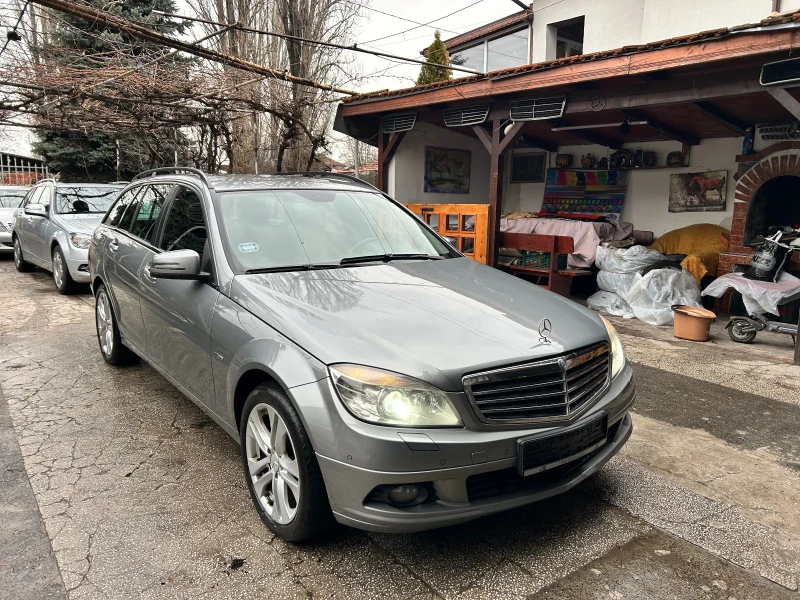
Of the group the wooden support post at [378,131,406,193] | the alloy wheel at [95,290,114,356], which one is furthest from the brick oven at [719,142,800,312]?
the alloy wheel at [95,290,114,356]

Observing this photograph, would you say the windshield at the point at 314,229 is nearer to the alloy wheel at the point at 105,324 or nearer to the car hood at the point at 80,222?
the alloy wheel at the point at 105,324

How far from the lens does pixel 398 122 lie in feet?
31.6

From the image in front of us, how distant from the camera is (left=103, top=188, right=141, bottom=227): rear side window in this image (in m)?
4.83

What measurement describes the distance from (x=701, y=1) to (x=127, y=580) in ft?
38.4

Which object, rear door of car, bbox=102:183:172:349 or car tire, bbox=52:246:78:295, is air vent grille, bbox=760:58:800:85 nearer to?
rear door of car, bbox=102:183:172:349

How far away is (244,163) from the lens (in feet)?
46.3

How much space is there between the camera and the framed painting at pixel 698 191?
8.87 m

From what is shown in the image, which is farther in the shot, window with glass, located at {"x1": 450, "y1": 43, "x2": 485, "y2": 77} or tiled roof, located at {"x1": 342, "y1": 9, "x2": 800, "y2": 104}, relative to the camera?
window with glass, located at {"x1": 450, "y1": 43, "x2": 485, "y2": 77}

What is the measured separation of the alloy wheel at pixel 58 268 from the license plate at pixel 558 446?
26.1ft

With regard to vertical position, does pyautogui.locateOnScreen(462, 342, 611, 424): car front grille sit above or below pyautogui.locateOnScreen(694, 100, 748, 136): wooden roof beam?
below

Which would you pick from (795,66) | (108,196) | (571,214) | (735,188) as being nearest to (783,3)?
(735,188)

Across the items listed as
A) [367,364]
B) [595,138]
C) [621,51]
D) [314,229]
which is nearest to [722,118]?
[595,138]

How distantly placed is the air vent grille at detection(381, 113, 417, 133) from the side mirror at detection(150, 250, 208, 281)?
6.95 m

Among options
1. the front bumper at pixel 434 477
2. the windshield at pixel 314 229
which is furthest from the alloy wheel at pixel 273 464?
the windshield at pixel 314 229
